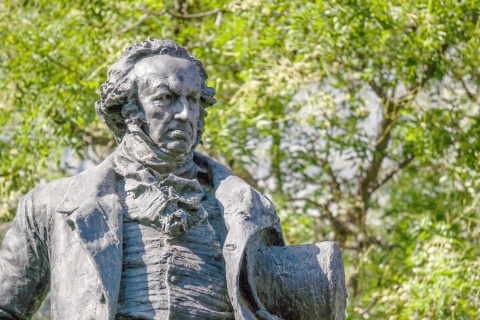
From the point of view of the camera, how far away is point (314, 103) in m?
16.4

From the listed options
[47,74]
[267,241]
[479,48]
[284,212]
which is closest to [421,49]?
[479,48]

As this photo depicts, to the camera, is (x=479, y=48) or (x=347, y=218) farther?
(x=347, y=218)

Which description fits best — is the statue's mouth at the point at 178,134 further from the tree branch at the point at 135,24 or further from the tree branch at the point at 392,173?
the tree branch at the point at 392,173

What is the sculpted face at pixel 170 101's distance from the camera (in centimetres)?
767

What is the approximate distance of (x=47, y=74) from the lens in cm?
1656

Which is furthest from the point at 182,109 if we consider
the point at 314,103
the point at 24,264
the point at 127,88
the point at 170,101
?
the point at 314,103

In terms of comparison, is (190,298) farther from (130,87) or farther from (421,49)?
(421,49)

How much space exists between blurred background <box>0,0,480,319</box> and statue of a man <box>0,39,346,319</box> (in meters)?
7.72

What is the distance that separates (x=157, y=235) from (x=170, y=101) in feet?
2.07

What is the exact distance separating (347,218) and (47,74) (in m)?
3.67

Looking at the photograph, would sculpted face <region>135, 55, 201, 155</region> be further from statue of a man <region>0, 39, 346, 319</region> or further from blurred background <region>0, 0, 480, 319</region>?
blurred background <region>0, 0, 480, 319</region>

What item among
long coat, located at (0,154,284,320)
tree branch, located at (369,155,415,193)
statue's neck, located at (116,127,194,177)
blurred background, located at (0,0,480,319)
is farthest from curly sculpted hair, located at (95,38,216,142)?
tree branch, located at (369,155,415,193)

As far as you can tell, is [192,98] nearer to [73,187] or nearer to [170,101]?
[170,101]

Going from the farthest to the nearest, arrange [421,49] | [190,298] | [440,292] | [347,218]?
[347,218]
[421,49]
[440,292]
[190,298]
